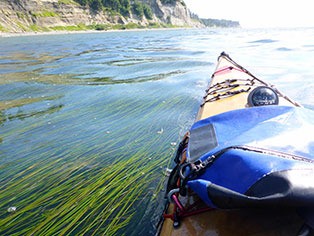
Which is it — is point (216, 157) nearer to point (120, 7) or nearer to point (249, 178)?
point (249, 178)

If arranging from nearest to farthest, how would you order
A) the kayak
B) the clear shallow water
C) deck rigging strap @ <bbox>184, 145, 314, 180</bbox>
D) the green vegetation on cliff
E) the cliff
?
the kayak < deck rigging strap @ <bbox>184, 145, 314, 180</bbox> < the clear shallow water < the cliff < the green vegetation on cliff

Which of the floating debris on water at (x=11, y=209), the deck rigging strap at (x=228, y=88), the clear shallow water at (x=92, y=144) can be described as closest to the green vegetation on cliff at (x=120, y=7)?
the clear shallow water at (x=92, y=144)

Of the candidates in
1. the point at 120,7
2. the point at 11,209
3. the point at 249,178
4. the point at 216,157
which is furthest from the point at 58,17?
the point at 249,178

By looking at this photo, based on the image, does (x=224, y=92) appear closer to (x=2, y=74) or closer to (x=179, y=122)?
(x=179, y=122)

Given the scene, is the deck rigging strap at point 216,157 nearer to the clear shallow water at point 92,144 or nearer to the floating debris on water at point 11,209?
the clear shallow water at point 92,144

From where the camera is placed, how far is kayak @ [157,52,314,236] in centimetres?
149

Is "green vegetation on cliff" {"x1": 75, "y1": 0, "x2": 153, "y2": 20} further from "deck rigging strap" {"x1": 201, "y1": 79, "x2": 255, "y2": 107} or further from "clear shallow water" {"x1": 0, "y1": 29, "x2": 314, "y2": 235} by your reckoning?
"deck rigging strap" {"x1": 201, "y1": 79, "x2": 255, "y2": 107}

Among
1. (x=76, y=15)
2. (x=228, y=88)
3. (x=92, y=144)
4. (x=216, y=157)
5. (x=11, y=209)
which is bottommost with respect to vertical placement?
(x=76, y=15)

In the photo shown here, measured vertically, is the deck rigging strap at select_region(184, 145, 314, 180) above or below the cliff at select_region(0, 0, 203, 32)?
above

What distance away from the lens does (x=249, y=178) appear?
1.60 metres

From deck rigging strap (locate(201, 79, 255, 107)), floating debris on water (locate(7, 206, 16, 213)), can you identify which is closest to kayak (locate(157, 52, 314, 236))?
floating debris on water (locate(7, 206, 16, 213))

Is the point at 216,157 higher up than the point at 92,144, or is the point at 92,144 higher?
the point at 216,157

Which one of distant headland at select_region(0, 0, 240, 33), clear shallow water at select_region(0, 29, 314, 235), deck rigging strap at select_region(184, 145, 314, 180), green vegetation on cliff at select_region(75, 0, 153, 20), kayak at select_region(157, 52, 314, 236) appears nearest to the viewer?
kayak at select_region(157, 52, 314, 236)

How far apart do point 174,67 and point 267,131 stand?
989 centimetres
